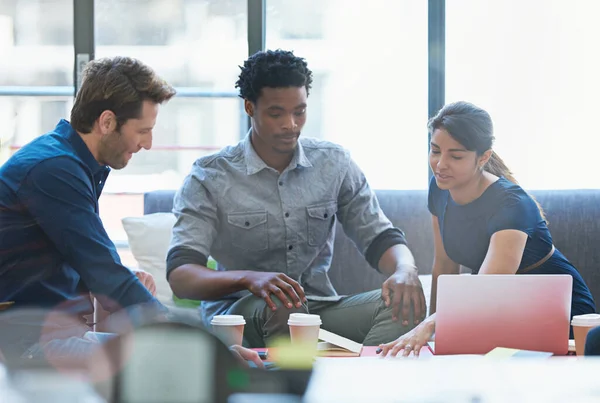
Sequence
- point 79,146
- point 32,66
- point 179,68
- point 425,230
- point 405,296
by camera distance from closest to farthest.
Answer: point 79,146, point 405,296, point 425,230, point 179,68, point 32,66

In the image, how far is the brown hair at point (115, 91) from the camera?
179 centimetres

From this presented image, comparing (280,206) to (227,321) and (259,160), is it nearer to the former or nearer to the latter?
(259,160)

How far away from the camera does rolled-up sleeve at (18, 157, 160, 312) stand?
5.14 feet

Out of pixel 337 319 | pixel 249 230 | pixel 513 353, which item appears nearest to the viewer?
pixel 513 353

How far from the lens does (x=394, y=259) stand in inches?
85.4

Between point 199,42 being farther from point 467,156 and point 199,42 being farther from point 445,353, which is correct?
point 445,353

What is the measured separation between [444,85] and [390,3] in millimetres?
781

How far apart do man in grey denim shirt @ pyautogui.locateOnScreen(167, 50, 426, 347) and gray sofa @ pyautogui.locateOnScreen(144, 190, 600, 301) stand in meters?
0.40

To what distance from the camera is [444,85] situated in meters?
3.56

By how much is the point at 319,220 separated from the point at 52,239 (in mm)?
971

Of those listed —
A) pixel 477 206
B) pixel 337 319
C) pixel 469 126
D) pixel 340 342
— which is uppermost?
pixel 469 126

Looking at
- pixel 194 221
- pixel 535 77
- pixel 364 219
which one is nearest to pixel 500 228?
pixel 364 219

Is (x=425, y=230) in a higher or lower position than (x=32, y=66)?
lower

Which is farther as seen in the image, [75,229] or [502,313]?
[75,229]
